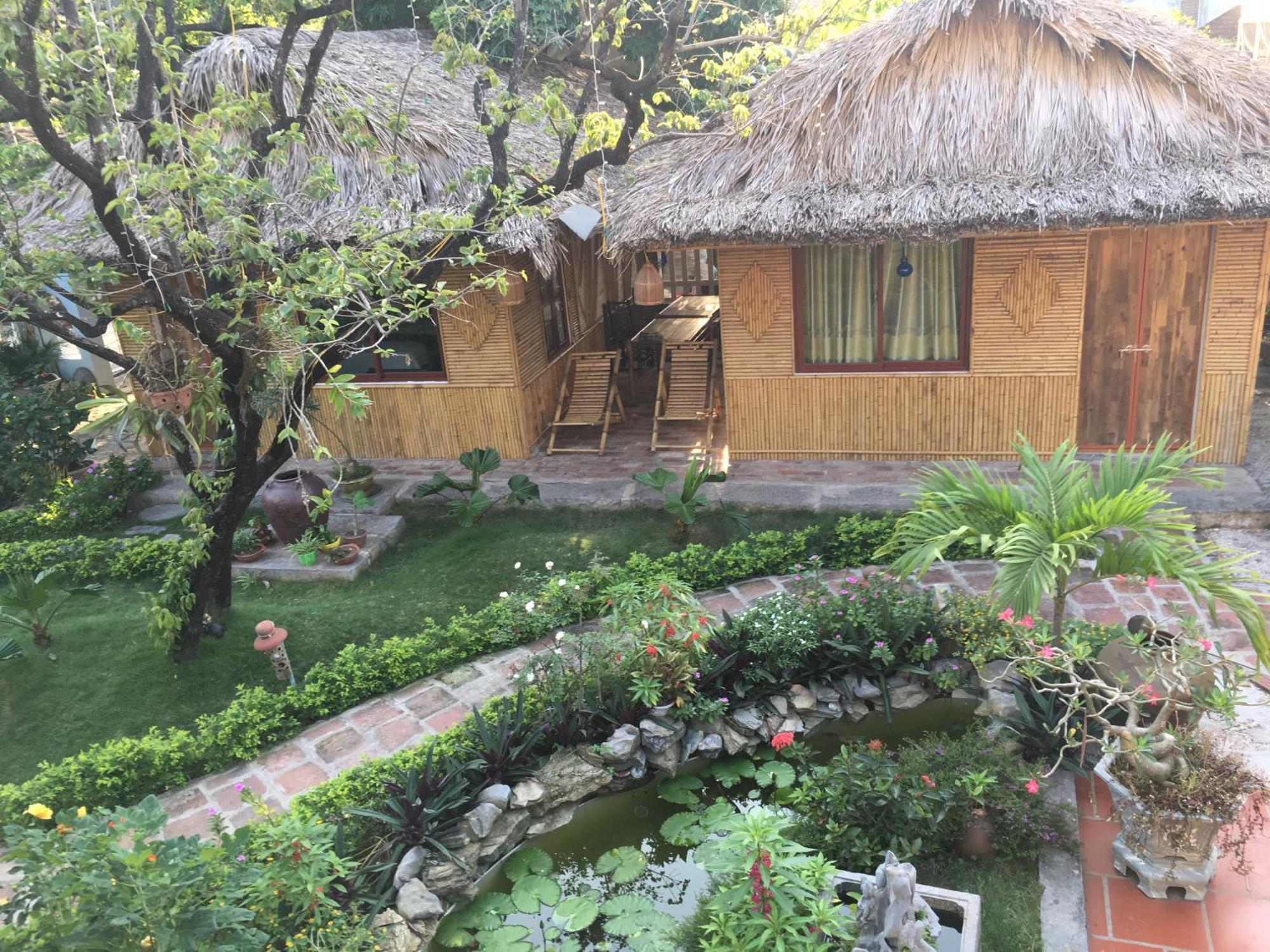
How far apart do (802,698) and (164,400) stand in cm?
556

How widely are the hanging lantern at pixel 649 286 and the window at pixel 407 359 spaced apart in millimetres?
2256

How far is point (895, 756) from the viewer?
551 cm

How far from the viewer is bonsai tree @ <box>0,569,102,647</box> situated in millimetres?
6871

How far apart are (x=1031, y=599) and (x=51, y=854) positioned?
4627 millimetres

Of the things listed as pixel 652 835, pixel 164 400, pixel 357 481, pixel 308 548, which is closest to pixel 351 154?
pixel 164 400

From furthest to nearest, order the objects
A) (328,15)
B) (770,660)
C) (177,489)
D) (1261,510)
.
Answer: (177,489)
(1261,510)
(328,15)
(770,660)

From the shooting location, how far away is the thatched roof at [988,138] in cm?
755

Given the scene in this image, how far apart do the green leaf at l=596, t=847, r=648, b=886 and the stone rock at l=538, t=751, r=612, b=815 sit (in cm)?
41

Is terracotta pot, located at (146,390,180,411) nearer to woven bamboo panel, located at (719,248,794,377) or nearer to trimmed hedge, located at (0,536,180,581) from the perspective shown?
trimmed hedge, located at (0,536,180,581)

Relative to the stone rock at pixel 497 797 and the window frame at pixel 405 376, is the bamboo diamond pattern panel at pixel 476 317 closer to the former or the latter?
the window frame at pixel 405 376

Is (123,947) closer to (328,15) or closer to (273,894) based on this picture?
(273,894)

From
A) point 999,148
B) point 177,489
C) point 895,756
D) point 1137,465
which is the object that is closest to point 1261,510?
point 1137,465

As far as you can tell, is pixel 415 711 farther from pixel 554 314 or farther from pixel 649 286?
pixel 554 314

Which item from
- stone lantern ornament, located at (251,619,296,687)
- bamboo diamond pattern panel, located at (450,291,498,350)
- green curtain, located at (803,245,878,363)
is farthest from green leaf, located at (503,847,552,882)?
bamboo diamond pattern panel, located at (450,291,498,350)
